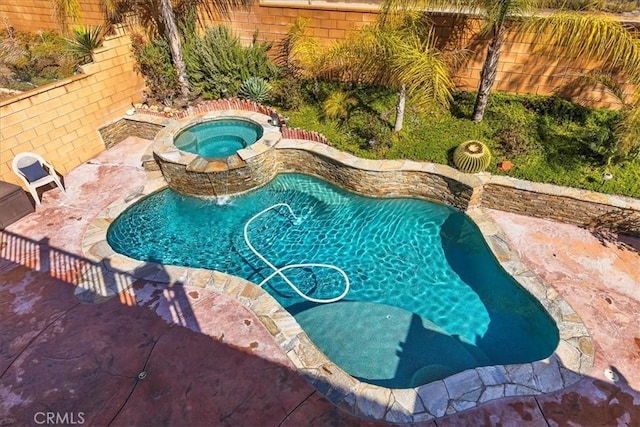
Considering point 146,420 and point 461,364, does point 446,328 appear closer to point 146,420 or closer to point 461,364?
point 461,364

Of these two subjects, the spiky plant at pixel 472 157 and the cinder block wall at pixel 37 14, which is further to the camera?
the cinder block wall at pixel 37 14

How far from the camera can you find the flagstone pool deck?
573 cm

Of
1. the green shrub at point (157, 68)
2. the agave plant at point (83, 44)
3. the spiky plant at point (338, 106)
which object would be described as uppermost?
the agave plant at point (83, 44)

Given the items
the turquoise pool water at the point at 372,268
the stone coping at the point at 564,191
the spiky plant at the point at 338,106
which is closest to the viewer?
the turquoise pool water at the point at 372,268

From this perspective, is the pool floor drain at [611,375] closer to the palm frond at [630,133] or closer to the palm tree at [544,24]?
the palm frond at [630,133]

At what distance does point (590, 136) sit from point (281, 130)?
364 inches

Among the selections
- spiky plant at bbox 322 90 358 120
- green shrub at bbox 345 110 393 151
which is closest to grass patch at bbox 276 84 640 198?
green shrub at bbox 345 110 393 151

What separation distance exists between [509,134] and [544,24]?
2.87 meters

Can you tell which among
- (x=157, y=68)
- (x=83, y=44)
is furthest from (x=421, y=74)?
(x=83, y=44)

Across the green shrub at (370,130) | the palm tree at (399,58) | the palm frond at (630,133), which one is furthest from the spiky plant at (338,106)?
the palm frond at (630,133)

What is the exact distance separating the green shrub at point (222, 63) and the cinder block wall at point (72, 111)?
2.34m

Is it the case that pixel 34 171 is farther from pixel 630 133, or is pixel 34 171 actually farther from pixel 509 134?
pixel 630 133

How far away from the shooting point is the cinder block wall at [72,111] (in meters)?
10.3

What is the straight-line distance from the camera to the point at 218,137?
504 inches
